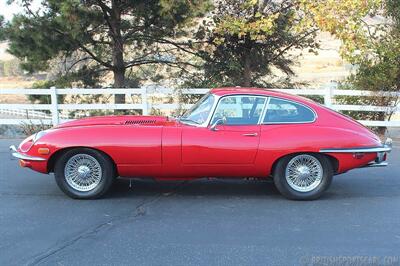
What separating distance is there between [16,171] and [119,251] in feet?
14.1

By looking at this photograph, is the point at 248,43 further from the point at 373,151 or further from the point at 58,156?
the point at 58,156

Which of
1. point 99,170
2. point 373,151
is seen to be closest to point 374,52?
point 373,151

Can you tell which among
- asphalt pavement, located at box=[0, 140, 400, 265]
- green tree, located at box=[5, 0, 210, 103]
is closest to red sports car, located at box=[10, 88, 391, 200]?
asphalt pavement, located at box=[0, 140, 400, 265]

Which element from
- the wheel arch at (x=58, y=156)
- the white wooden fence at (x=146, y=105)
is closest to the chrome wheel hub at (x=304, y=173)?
the wheel arch at (x=58, y=156)

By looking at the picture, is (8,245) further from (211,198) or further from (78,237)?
(211,198)

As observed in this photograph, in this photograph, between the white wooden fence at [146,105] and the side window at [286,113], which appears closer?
the side window at [286,113]

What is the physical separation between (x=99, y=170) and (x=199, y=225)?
1.64 metres

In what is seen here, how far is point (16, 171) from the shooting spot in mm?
8641

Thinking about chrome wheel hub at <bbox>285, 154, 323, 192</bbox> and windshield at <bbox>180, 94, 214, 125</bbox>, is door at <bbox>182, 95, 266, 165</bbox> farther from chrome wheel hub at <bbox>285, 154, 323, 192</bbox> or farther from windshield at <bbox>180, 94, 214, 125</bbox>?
chrome wheel hub at <bbox>285, 154, 323, 192</bbox>

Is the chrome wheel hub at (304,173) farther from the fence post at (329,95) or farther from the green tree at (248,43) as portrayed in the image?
the green tree at (248,43)

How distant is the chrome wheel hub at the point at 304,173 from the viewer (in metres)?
6.73

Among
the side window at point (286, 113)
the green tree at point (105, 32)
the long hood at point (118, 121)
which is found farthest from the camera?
the green tree at point (105, 32)

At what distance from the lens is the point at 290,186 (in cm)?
675

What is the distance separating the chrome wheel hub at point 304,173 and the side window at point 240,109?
2.38 ft
